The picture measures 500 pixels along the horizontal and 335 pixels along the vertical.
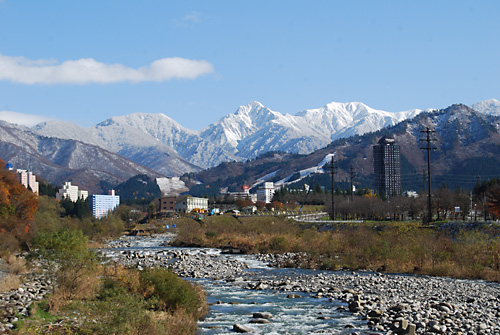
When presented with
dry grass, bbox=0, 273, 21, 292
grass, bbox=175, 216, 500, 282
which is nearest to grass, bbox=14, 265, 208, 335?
dry grass, bbox=0, 273, 21, 292

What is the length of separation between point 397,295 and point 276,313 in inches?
324

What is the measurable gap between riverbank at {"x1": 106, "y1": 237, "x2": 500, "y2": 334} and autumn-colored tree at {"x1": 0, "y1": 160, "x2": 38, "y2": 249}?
61.2ft

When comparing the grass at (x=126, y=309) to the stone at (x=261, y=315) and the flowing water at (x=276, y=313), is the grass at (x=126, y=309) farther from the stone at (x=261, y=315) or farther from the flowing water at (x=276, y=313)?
the stone at (x=261, y=315)

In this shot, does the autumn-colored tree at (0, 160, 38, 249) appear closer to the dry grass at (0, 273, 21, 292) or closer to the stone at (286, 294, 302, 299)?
the dry grass at (0, 273, 21, 292)

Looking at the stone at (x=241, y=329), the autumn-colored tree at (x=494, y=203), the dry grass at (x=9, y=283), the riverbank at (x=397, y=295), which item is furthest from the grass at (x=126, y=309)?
the autumn-colored tree at (x=494, y=203)

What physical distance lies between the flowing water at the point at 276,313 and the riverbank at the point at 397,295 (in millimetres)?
976

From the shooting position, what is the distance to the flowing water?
25.3 metres

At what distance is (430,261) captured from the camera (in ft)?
147

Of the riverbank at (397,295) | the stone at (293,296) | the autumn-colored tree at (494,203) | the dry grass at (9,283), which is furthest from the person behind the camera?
the autumn-colored tree at (494,203)

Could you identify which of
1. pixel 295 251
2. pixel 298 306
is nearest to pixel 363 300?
pixel 298 306

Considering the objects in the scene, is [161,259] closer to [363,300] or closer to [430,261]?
[430,261]

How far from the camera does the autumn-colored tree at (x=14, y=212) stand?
56.8 meters

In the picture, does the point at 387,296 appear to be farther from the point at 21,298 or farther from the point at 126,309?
the point at 21,298

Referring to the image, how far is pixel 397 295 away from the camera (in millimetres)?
32750
